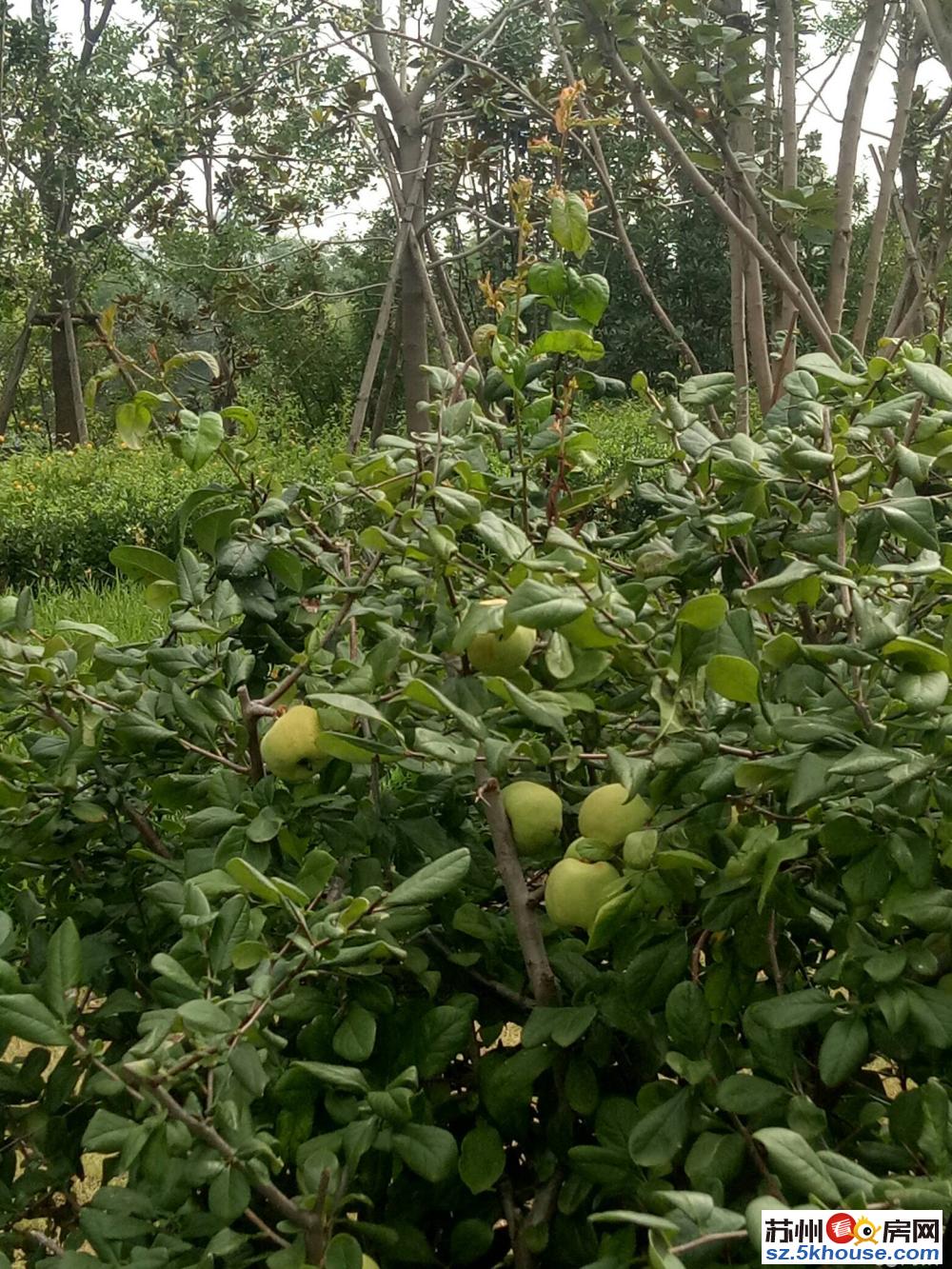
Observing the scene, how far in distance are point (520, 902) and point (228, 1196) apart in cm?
34

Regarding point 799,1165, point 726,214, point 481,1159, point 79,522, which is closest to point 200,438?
point 481,1159

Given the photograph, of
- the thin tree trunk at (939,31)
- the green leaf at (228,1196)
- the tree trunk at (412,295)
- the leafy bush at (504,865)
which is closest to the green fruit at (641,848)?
the leafy bush at (504,865)

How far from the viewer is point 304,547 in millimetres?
1282

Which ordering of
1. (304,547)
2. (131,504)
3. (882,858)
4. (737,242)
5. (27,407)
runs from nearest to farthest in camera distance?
(882,858) < (304,547) < (737,242) < (131,504) < (27,407)

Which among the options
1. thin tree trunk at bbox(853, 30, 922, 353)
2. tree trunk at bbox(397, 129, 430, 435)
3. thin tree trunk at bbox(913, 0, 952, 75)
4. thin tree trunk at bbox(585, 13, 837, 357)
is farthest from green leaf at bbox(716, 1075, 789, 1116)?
tree trunk at bbox(397, 129, 430, 435)

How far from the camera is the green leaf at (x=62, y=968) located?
0.87 meters

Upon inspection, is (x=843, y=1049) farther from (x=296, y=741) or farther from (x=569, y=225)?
(x=569, y=225)

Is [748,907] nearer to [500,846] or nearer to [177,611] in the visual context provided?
[500,846]

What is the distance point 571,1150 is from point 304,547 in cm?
65

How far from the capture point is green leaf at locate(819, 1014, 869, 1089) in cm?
89

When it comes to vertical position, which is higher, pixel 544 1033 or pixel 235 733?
pixel 235 733

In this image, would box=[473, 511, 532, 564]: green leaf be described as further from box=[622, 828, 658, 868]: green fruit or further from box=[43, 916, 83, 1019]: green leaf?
A: box=[43, 916, 83, 1019]: green leaf

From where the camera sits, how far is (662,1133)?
3.04ft

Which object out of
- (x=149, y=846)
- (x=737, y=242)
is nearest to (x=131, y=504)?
(x=737, y=242)
